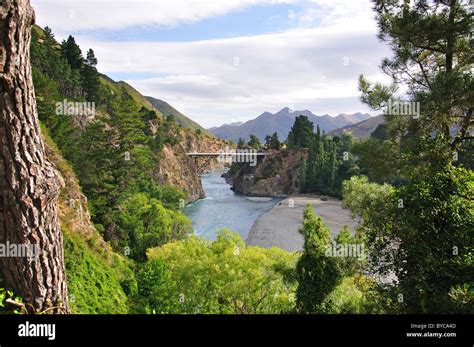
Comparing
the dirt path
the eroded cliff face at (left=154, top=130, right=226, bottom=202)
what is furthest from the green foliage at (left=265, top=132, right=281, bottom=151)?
the dirt path

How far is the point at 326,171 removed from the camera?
277ft

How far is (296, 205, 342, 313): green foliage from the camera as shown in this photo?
14.9 meters

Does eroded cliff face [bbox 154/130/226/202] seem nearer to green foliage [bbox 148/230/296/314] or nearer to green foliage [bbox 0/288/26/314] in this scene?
green foliage [bbox 148/230/296/314]

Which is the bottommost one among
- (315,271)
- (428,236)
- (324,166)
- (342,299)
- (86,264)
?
(342,299)

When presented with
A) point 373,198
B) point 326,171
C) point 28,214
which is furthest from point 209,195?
point 28,214

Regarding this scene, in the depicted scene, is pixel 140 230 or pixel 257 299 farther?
pixel 140 230

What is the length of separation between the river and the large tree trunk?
3990 cm

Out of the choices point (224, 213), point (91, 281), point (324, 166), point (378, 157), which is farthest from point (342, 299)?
point (324, 166)

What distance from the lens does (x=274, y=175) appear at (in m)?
101

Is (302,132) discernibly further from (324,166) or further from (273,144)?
(324,166)

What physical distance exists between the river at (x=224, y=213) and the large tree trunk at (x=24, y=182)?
3990 centimetres

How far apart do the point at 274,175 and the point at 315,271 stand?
8620 cm

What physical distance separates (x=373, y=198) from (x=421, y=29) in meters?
5.03
